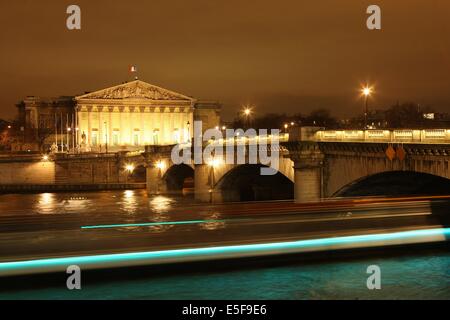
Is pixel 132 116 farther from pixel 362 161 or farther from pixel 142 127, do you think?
pixel 362 161

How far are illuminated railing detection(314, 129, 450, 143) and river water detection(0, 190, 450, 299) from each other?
1105 centimetres

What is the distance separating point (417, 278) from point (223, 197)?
42.6 meters

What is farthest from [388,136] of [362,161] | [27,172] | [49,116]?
[49,116]

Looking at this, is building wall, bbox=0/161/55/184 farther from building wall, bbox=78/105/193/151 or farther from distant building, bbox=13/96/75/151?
building wall, bbox=78/105/193/151

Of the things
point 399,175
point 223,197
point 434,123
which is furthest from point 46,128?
point 399,175

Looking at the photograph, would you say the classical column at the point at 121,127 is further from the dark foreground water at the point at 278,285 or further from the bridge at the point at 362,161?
the dark foreground water at the point at 278,285

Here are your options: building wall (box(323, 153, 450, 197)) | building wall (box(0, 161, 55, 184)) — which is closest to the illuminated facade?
building wall (box(0, 161, 55, 184))

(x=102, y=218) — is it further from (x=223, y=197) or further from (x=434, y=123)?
(x=434, y=123)

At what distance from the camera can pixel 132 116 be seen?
485 ft

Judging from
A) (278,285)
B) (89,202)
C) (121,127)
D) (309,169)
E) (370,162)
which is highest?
(121,127)

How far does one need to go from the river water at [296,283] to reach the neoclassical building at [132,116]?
5008 inches

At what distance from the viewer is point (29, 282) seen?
45.5ft

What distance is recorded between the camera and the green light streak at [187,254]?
13914 millimetres

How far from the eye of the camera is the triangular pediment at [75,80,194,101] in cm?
14412
